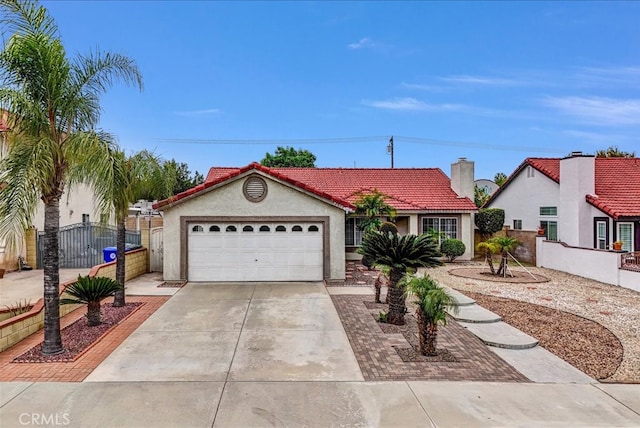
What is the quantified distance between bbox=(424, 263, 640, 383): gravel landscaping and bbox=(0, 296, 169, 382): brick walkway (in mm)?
8821

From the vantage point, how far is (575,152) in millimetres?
18672

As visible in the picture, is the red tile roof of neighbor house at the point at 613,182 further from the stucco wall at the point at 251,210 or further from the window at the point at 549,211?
the stucco wall at the point at 251,210

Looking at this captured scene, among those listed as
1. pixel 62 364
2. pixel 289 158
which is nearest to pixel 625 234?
pixel 62 364

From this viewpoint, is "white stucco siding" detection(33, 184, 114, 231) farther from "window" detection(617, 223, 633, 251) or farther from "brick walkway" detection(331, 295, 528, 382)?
"window" detection(617, 223, 633, 251)

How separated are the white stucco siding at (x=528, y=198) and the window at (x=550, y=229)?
0.27 m

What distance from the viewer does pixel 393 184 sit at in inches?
929

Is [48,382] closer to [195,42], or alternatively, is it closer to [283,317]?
[283,317]

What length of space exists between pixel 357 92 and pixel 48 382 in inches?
1070

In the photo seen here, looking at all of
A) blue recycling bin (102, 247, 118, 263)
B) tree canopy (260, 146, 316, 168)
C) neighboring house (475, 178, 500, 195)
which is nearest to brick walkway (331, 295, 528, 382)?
blue recycling bin (102, 247, 118, 263)

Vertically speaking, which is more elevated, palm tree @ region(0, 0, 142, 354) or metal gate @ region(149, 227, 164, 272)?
palm tree @ region(0, 0, 142, 354)

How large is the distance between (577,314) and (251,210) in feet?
35.3

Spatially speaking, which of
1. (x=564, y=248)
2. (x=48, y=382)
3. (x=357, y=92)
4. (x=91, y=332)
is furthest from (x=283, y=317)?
(x=357, y=92)

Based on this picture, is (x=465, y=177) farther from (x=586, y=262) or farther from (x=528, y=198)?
(x=586, y=262)

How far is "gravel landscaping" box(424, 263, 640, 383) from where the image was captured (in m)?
7.37
